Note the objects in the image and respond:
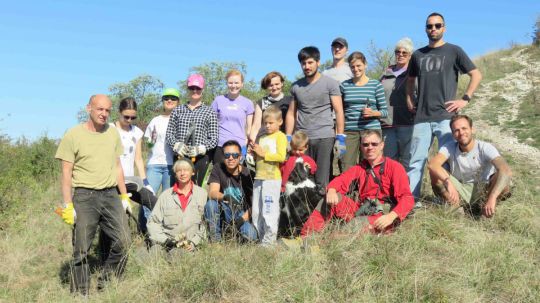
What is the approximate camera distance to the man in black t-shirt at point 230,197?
5301 mm

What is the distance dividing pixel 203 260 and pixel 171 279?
0.33 m

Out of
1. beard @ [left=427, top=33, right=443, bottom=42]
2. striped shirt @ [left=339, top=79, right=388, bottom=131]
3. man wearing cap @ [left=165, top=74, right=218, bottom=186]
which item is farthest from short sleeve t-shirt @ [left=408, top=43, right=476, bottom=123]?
man wearing cap @ [left=165, top=74, right=218, bottom=186]

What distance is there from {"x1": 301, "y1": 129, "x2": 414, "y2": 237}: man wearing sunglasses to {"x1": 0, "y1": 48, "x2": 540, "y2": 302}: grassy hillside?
277 millimetres

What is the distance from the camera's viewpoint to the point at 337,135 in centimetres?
580

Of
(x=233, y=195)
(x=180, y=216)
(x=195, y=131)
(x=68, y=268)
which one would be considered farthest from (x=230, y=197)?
(x=68, y=268)

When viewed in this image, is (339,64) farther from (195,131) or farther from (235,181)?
(235,181)

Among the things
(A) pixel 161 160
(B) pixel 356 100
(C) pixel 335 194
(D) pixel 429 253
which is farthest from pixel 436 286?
(A) pixel 161 160

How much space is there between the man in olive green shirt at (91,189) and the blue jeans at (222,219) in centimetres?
89

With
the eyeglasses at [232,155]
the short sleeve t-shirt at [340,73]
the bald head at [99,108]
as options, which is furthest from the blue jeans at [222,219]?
the short sleeve t-shirt at [340,73]

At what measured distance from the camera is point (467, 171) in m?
5.48

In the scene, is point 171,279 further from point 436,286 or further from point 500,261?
point 500,261

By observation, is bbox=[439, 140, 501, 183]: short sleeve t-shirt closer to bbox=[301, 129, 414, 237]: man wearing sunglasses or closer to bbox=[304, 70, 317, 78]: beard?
bbox=[301, 129, 414, 237]: man wearing sunglasses

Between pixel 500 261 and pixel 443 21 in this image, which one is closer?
pixel 500 261

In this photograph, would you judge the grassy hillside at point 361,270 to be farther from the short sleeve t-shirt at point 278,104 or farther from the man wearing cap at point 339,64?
the man wearing cap at point 339,64
